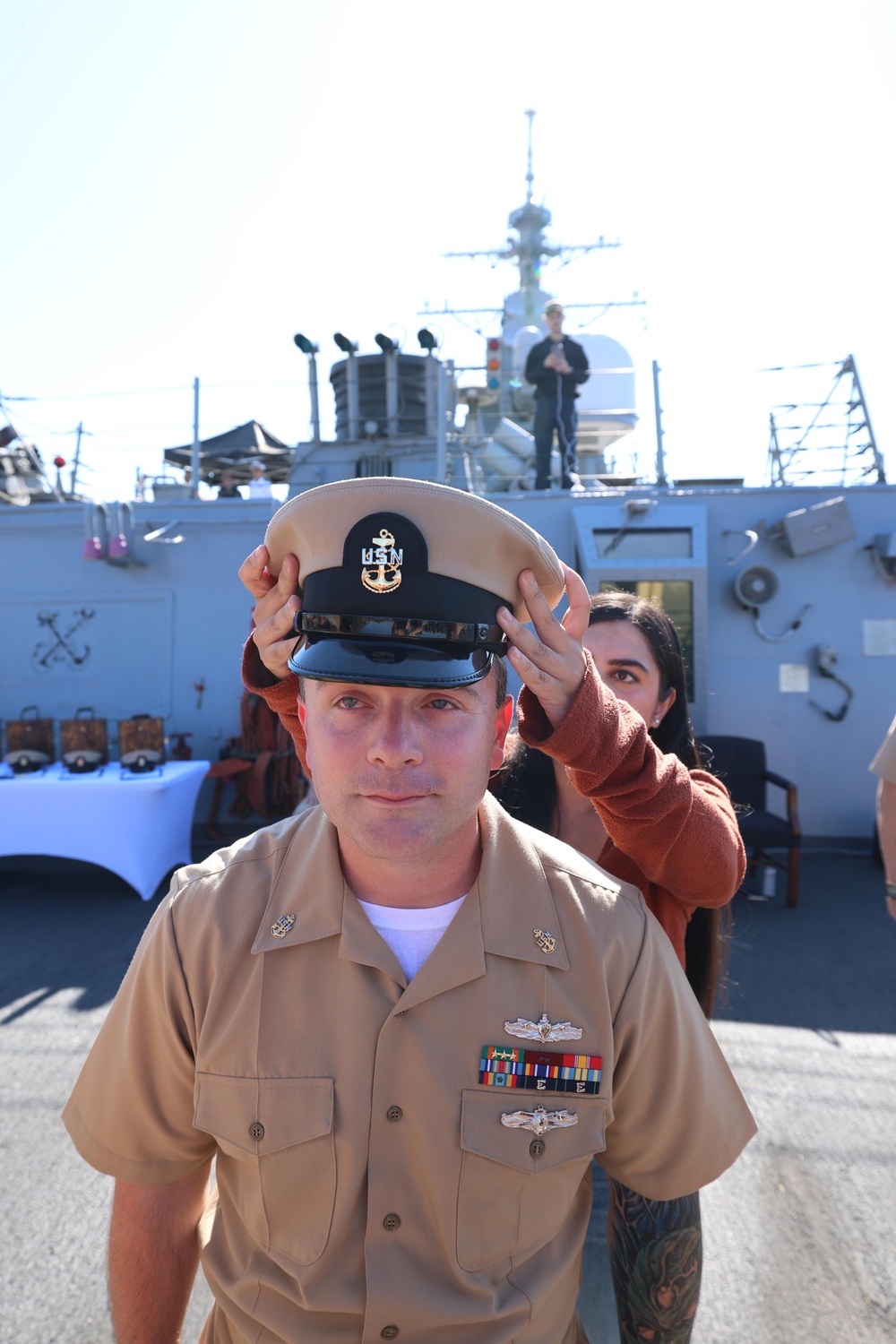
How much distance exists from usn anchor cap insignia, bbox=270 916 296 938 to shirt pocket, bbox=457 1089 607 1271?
0.35 meters

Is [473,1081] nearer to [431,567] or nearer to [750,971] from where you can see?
[431,567]

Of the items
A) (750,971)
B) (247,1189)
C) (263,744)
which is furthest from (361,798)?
(263,744)

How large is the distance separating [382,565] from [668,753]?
1046 millimetres

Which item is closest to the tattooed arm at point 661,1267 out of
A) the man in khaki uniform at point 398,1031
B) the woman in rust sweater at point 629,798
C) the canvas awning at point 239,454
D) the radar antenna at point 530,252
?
the woman in rust sweater at point 629,798

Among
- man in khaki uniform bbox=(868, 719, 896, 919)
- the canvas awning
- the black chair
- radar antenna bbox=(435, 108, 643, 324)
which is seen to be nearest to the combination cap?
man in khaki uniform bbox=(868, 719, 896, 919)

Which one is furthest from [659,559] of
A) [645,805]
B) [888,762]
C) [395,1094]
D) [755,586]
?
[395,1094]

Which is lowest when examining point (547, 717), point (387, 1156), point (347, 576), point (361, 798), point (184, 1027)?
point (387, 1156)

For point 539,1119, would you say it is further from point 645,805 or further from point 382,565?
point 382,565

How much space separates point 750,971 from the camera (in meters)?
4.41

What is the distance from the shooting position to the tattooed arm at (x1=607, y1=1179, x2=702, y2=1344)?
1422 mm

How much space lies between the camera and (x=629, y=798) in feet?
4.36

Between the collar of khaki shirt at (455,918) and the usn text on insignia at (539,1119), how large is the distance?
0.65ft

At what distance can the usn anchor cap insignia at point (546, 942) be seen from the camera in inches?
49.3

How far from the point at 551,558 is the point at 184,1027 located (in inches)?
35.9
